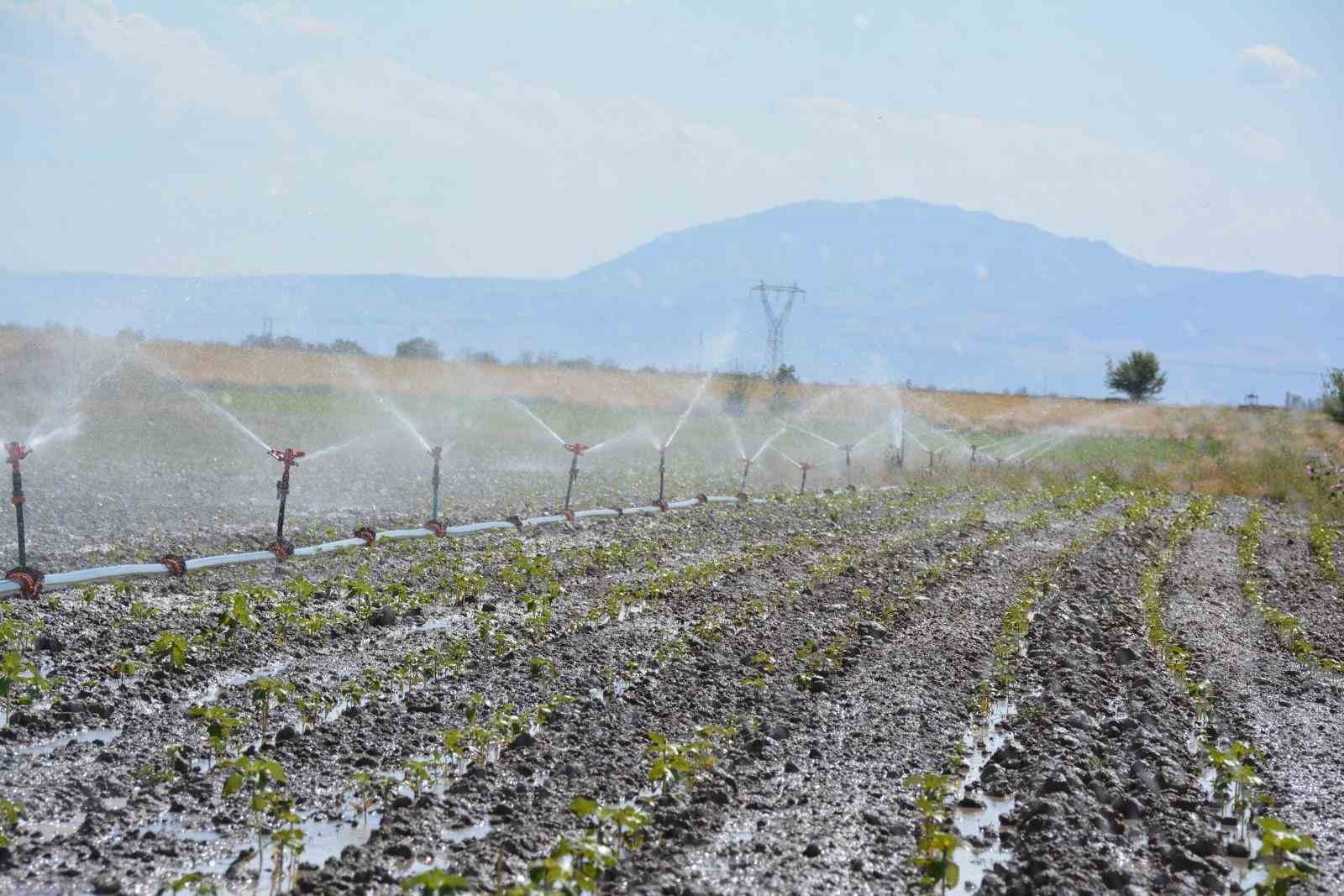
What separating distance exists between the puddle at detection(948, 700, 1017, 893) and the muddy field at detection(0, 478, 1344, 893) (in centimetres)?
3

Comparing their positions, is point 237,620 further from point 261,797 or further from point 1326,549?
point 1326,549

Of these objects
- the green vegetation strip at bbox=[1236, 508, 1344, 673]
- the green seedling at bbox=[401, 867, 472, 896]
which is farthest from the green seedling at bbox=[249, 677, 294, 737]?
the green vegetation strip at bbox=[1236, 508, 1344, 673]

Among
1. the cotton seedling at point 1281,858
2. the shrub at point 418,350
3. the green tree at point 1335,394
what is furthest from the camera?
the shrub at point 418,350

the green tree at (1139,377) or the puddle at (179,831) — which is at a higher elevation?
the green tree at (1139,377)

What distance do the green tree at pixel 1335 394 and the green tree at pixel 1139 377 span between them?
3046cm

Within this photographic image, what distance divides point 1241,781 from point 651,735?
3.11 metres

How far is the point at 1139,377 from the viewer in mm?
81938

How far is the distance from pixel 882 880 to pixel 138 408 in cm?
3200

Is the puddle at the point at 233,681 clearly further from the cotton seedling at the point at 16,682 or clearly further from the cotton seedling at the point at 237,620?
the cotton seedling at the point at 16,682

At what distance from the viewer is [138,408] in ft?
111

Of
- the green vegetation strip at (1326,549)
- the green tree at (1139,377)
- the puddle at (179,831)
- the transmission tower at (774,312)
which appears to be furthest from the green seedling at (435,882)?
the green tree at (1139,377)

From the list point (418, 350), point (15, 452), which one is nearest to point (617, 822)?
point (15, 452)

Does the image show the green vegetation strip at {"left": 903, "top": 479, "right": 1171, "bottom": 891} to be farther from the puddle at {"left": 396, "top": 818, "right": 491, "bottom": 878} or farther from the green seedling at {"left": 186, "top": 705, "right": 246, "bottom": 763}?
the green seedling at {"left": 186, "top": 705, "right": 246, "bottom": 763}

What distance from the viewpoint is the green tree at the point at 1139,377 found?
8194cm
